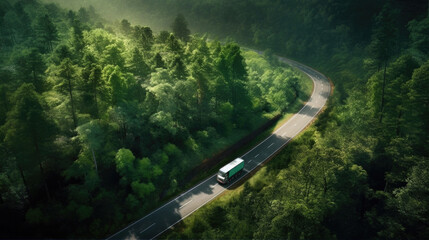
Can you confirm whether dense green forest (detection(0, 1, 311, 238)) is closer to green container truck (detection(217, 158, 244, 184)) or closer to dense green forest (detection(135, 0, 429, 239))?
green container truck (detection(217, 158, 244, 184))

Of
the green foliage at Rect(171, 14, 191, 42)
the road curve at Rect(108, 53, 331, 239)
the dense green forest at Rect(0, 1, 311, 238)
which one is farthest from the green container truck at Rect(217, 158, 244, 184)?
the green foliage at Rect(171, 14, 191, 42)

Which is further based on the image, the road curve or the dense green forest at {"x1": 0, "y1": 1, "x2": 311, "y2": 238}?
the road curve

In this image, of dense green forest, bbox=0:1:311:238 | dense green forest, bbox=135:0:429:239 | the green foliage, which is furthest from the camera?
the green foliage

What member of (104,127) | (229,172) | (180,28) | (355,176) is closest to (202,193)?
(229,172)

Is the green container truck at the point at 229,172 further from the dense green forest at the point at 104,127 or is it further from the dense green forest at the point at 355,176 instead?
the dense green forest at the point at 104,127

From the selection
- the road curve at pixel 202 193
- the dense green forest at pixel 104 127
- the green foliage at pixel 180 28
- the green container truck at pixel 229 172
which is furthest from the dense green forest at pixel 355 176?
the green foliage at pixel 180 28
